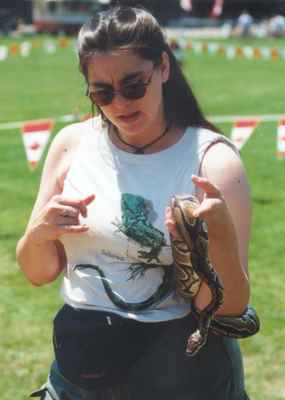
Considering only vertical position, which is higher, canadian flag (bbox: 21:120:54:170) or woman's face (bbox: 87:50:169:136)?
woman's face (bbox: 87:50:169:136)

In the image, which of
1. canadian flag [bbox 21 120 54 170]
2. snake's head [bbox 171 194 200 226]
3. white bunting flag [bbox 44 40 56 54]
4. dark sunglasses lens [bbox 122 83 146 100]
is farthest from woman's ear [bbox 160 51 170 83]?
white bunting flag [bbox 44 40 56 54]

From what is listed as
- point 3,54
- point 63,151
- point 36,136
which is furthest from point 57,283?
point 3,54

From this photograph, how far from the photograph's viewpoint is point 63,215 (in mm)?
2234

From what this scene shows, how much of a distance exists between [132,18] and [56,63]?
87.9 feet

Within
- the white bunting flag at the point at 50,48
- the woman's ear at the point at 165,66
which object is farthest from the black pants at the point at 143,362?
the white bunting flag at the point at 50,48

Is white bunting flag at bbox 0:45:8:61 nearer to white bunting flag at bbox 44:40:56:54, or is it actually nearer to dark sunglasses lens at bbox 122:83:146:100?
white bunting flag at bbox 44:40:56:54

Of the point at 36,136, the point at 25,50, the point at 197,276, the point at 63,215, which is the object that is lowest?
the point at 25,50

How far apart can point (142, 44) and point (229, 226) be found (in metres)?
0.60

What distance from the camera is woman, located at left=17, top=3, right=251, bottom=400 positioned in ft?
7.41

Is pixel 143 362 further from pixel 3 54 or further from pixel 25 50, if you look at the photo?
pixel 25 50

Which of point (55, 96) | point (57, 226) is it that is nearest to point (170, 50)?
point (57, 226)

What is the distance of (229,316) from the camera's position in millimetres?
2275

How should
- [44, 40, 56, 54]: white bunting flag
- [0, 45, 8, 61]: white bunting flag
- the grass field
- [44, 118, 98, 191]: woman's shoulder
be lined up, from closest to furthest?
[44, 118, 98, 191]: woman's shoulder
the grass field
[0, 45, 8, 61]: white bunting flag
[44, 40, 56, 54]: white bunting flag

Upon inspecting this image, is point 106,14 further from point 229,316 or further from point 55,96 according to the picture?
point 55,96
